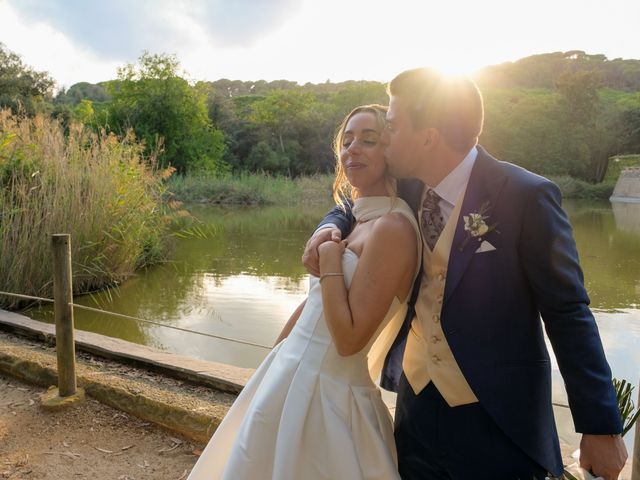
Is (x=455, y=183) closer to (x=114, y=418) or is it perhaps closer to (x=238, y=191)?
(x=114, y=418)

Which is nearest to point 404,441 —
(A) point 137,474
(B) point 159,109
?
(A) point 137,474

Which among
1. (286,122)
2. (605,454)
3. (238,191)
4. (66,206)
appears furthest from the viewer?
(286,122)

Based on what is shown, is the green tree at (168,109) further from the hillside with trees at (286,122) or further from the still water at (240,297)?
the still water at (240,297)

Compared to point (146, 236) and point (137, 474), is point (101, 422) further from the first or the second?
point (146, 236)

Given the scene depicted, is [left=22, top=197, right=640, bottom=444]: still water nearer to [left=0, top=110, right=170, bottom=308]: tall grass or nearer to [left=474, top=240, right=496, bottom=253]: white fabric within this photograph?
[left=0, top=110, right=170, bottom=308]: tall grass

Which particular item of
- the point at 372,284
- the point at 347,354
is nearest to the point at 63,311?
the point at 347,354

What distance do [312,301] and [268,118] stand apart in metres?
43.0

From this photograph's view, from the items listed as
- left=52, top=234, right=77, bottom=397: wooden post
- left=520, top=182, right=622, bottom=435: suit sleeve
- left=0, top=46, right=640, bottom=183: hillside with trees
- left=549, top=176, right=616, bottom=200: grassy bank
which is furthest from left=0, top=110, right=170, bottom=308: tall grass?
left=549, top=176, right=616, bottom=200: grassy bank

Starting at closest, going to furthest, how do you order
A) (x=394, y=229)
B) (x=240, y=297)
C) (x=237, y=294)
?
1. (x=394, y=229)
2. (x=240, y=297)
3. (x=237, y=294)

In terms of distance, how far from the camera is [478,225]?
114cm

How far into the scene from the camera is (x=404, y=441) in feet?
4.47

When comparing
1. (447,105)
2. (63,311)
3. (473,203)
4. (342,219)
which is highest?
(447,105)

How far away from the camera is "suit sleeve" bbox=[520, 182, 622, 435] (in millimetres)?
1040

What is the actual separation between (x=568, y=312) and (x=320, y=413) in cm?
67
